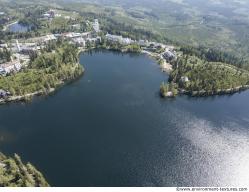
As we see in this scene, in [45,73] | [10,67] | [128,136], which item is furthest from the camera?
[10,67]

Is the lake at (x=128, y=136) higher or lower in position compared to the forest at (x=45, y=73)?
lower

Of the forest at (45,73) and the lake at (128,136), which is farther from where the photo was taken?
the forest at (45,73)

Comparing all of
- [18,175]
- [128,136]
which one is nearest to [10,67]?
[128,136]

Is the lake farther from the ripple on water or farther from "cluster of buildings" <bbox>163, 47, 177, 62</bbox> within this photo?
"cluster of buildings" <bbox>163, 47, 177, 62</bbox>

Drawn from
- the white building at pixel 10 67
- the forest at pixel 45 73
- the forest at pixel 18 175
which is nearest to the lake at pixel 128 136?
the forest at pixel 18 175

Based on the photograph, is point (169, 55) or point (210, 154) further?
point (169, 55)

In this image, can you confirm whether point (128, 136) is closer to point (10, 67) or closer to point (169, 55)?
point (10, 67)

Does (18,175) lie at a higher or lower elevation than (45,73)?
lower

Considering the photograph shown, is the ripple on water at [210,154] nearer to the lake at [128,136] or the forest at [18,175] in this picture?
the lake at [128,136]
